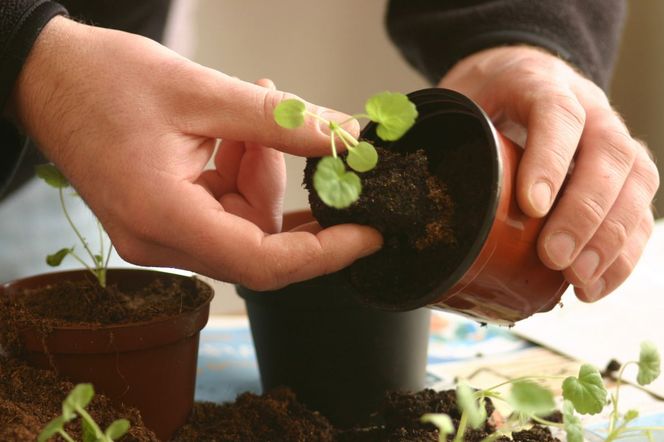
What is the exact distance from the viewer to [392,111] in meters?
0.68

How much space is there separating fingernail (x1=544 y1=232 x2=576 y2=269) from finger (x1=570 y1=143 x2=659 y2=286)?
56 mm

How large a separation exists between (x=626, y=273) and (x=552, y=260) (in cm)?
26

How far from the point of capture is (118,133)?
751 millimetres

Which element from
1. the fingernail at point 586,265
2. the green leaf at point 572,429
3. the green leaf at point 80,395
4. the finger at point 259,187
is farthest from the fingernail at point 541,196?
the green leaf at point 80,395

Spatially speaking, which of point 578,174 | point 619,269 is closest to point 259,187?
point 578,174

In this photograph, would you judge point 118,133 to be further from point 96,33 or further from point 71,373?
point 71,373

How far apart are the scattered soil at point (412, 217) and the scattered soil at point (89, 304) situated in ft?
0.73

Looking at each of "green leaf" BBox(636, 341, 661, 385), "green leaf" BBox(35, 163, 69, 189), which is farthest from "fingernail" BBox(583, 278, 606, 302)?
"green leaf" BBox(35, 163, 69, 189)

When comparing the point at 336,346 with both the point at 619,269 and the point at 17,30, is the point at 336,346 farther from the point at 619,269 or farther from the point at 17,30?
the point at 17,30

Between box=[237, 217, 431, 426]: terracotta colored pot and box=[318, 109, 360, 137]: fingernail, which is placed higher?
box=[318, 109, 360, 137]: fingernail

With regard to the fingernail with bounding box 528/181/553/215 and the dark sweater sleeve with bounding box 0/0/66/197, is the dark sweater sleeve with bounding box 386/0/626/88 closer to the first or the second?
the fingernail with bounding box 528/181/553/215

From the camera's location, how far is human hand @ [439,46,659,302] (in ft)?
2.59

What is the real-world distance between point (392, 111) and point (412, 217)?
0.45ft

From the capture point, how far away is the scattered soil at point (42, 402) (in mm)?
702
